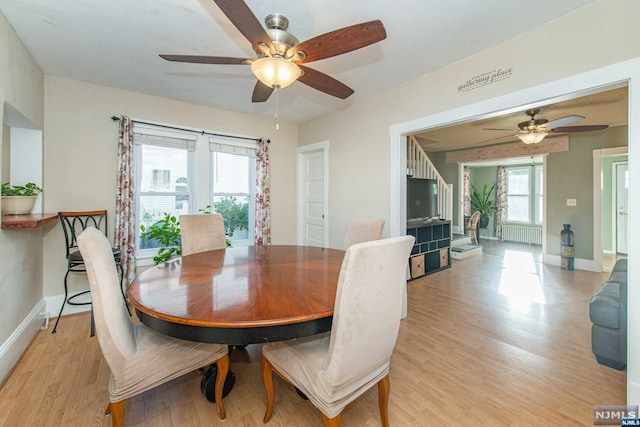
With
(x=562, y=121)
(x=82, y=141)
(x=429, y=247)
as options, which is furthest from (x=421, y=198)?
(x=82, y=141)

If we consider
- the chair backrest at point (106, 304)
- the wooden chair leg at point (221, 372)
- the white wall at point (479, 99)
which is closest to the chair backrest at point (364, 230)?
the white wall at point (479, 99)

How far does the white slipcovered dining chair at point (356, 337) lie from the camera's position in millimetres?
1129

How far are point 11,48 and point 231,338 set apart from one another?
2.80 metres

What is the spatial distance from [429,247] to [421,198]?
88 cm

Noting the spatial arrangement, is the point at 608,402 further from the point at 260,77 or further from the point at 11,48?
the point at 11,48

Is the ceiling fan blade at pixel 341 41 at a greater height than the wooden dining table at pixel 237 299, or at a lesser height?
greater

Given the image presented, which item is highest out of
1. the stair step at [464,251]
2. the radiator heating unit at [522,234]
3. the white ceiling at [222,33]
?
the white ceiling at [222,33]

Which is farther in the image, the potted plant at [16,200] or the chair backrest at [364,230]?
the chair backrest at [364,230]

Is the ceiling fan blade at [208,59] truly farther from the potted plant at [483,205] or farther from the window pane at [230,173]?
the potted plant at [483,205]

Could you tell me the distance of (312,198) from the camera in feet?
14.8

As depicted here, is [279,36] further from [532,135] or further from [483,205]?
[483,205]

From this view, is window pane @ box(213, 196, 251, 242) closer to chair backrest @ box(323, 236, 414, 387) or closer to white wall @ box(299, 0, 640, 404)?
white wall @ box(299, 0, 640, 404)

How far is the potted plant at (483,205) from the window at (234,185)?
6.67 metres

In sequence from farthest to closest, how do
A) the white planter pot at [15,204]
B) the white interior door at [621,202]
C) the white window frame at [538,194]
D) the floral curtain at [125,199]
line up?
the white window frame at [538,194] < the white interior door at [621,202] < the floral curtain at [125,199] < the white planter pot at [15,204]
